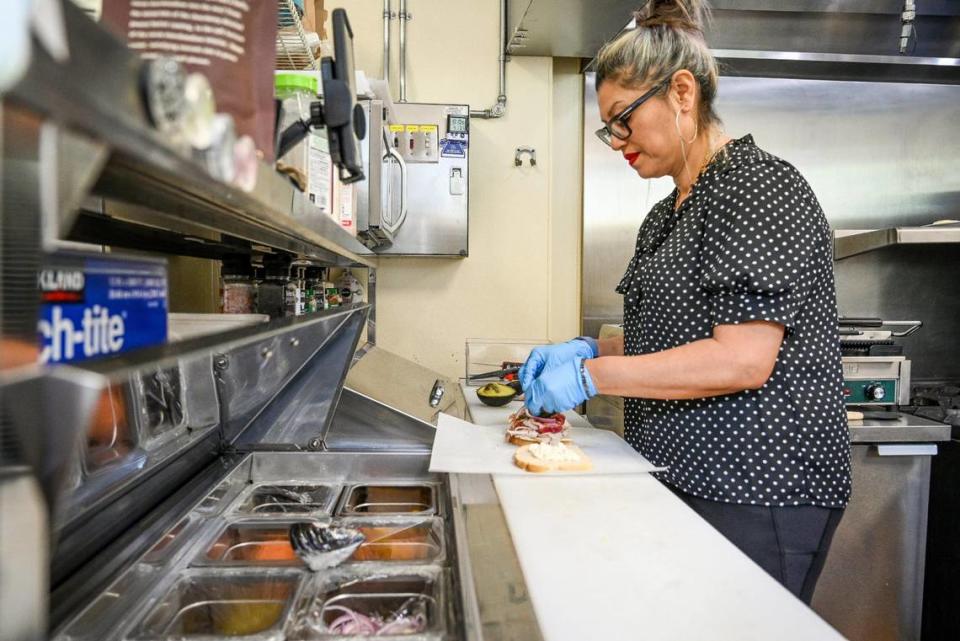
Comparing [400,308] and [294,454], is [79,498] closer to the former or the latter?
[294,454]

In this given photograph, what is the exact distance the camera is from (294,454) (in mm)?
1513

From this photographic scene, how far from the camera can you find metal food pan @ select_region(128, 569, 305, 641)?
34.4 inches

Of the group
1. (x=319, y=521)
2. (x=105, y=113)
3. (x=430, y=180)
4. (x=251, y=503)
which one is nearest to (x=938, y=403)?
(x=430, y=180)

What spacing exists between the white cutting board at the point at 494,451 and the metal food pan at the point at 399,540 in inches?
7.7

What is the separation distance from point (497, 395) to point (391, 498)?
825mm

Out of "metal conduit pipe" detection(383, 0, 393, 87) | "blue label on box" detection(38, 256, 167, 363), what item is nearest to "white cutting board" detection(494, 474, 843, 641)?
"blue label on box" detection(38, 256, 167, 363)

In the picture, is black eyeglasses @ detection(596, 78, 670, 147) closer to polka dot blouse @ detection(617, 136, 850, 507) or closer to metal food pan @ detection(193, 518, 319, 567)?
polka dot blouse @ detection(617, 136, 850, 507)

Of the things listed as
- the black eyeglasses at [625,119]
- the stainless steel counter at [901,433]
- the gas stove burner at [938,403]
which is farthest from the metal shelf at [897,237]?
the black eyeglasses at [625,119]

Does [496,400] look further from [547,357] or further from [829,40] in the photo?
[829,40]

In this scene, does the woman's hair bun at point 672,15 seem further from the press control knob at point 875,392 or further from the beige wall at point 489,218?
the press control knob at point 875,392

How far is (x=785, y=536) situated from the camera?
53.1 inches

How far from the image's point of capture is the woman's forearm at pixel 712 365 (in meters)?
1.29

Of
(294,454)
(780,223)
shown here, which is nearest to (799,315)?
(780,223)

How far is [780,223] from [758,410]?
437 mm
